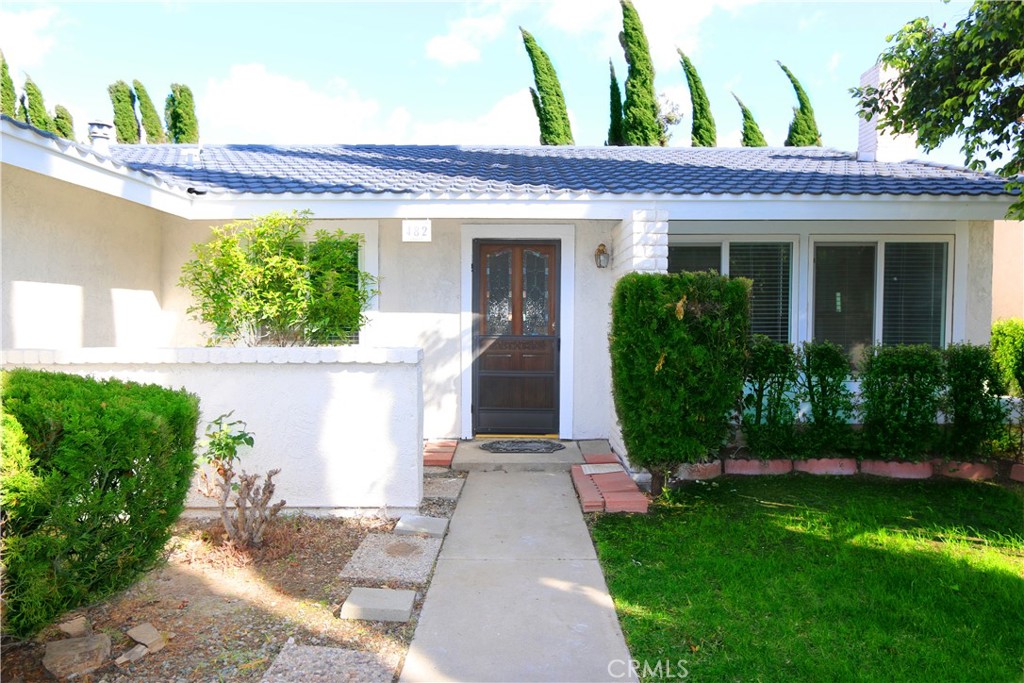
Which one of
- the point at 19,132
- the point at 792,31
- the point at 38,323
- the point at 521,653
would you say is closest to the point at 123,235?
the point at 38,323

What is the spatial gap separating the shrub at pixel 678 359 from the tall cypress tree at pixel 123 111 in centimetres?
2268

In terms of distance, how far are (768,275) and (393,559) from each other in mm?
5772

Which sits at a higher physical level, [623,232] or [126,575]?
[623,232]

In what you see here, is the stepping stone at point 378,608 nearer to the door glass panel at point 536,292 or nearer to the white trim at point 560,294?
the white trim at point 560,294

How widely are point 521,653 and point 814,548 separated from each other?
2562mm

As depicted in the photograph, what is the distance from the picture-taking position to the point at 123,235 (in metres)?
6.89

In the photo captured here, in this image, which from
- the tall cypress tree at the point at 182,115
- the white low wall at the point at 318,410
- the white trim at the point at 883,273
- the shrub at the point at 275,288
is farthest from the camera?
the tall cypress tree at the point at 182,115

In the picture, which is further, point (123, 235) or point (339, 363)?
point (123, 235)

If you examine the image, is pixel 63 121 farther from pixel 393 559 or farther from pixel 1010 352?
pixel 1010 352

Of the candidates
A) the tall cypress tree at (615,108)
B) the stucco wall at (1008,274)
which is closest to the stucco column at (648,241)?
the stucco wall at (1008,274)

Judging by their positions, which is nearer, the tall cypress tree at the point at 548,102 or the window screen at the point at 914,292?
the window screen at the point at 914,292

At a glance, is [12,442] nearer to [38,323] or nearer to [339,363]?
[339,363]

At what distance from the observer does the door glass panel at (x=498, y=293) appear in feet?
26.2

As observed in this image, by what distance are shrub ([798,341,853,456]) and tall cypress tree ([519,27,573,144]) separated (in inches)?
571
